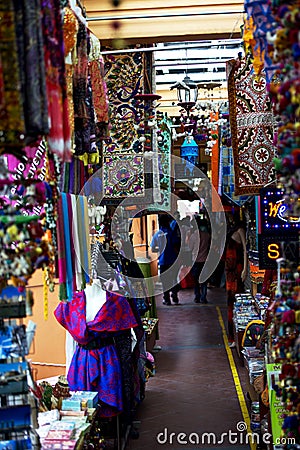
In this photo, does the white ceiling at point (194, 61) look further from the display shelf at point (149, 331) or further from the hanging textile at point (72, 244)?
the hanging textile at point (72, 244)

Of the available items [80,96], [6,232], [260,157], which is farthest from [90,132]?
[260,157]

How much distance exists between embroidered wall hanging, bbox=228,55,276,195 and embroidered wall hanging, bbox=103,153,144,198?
1268 millimetres

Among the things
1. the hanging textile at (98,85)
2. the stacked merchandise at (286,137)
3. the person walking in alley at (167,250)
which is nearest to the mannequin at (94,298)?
the hanging textile at (98,85)

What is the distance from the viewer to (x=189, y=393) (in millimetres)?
7598

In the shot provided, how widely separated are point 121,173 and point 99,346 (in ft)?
6.27

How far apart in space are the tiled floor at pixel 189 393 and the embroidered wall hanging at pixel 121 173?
88.4 inches

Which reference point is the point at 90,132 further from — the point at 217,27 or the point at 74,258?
the point at 217,27

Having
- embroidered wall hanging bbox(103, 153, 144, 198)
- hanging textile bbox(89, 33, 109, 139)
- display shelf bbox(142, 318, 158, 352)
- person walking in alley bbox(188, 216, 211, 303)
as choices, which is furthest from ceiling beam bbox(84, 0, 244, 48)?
person walking in alley bbox(188, 216, 211, 303)

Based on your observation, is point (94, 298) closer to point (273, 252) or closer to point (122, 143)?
point (273, 252)

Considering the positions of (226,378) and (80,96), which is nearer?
(80,96)

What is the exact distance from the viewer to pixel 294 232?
4.99 m

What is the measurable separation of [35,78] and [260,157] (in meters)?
3.72

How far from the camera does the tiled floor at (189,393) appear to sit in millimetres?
6148

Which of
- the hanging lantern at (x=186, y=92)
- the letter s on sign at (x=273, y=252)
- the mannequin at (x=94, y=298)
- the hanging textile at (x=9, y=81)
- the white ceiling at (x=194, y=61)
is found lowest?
the mannequin at (x=94, y=298)
